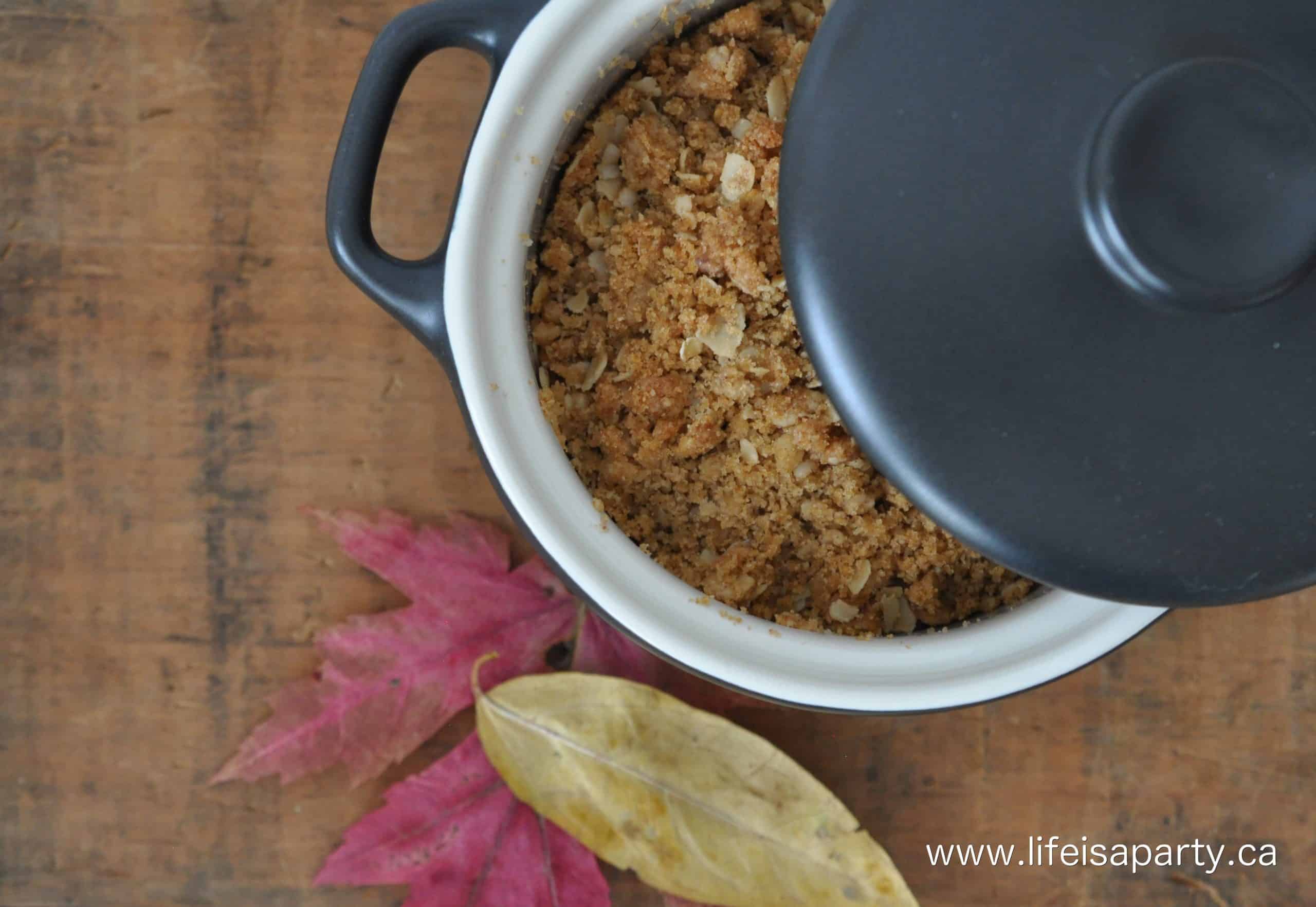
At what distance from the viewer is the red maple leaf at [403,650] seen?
2.29 feet

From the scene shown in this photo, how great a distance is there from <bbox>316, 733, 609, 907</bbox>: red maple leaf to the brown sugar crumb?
0.86 ft

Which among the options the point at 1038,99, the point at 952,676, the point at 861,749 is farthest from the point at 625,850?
the point at 1038,99

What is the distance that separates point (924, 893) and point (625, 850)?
0.71ft

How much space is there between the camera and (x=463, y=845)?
70 cm

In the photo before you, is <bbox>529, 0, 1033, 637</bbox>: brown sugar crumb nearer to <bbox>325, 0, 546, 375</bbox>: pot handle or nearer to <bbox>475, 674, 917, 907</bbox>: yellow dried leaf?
<bbox>325, 0, 546, 375</bbox>: pot handle

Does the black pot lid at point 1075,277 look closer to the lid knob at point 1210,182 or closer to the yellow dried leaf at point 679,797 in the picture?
the lid knob at point 1210,182

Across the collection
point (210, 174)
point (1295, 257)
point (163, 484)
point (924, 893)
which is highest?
point (1295, 257)

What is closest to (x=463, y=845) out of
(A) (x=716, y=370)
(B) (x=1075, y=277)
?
(A) (x=716, y=370)

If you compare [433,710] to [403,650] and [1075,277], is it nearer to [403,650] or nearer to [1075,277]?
[403,650]

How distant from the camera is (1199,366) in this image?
0.40 meters

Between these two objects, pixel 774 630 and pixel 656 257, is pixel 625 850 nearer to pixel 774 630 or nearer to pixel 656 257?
pixel 774 630

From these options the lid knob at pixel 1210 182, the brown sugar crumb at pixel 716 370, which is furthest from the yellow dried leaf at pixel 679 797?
the lid knob at pixel 1210 182

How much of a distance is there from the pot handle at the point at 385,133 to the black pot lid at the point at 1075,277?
0.17 m

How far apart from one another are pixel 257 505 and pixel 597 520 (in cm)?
31
